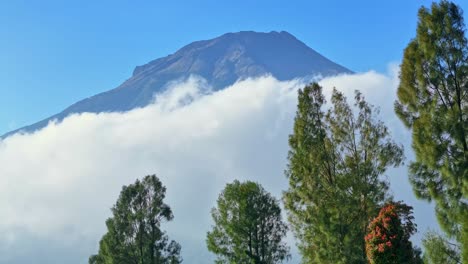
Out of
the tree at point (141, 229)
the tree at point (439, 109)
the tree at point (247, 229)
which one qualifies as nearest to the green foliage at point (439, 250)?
the tree at point (439, 109)

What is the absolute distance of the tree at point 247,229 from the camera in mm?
54375

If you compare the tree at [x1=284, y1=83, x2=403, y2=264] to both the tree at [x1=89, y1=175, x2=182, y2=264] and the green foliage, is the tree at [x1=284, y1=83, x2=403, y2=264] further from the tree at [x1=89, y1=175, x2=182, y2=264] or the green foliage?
the tree at [x1=89, y1=175, x2=182, y2=264]

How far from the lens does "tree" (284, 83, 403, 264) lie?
1302 inches

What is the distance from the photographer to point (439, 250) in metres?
27.0

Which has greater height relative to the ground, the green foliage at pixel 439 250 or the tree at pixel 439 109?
the tree at pixel 439 109

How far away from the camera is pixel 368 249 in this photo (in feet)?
84.0

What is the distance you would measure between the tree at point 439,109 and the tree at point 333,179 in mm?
6685

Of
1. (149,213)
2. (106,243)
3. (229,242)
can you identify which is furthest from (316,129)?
(106,243)

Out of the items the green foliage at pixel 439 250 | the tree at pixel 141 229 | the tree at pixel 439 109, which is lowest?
the green foliage at pixel 439 250

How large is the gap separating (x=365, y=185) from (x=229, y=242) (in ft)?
78.7

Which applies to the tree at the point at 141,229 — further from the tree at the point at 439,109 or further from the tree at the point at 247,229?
the tree at the point at 439,109

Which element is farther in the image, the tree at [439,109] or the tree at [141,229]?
the tree at [141,229]

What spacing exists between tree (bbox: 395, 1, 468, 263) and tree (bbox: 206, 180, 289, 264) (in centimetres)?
2924

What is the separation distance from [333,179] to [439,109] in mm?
10290
